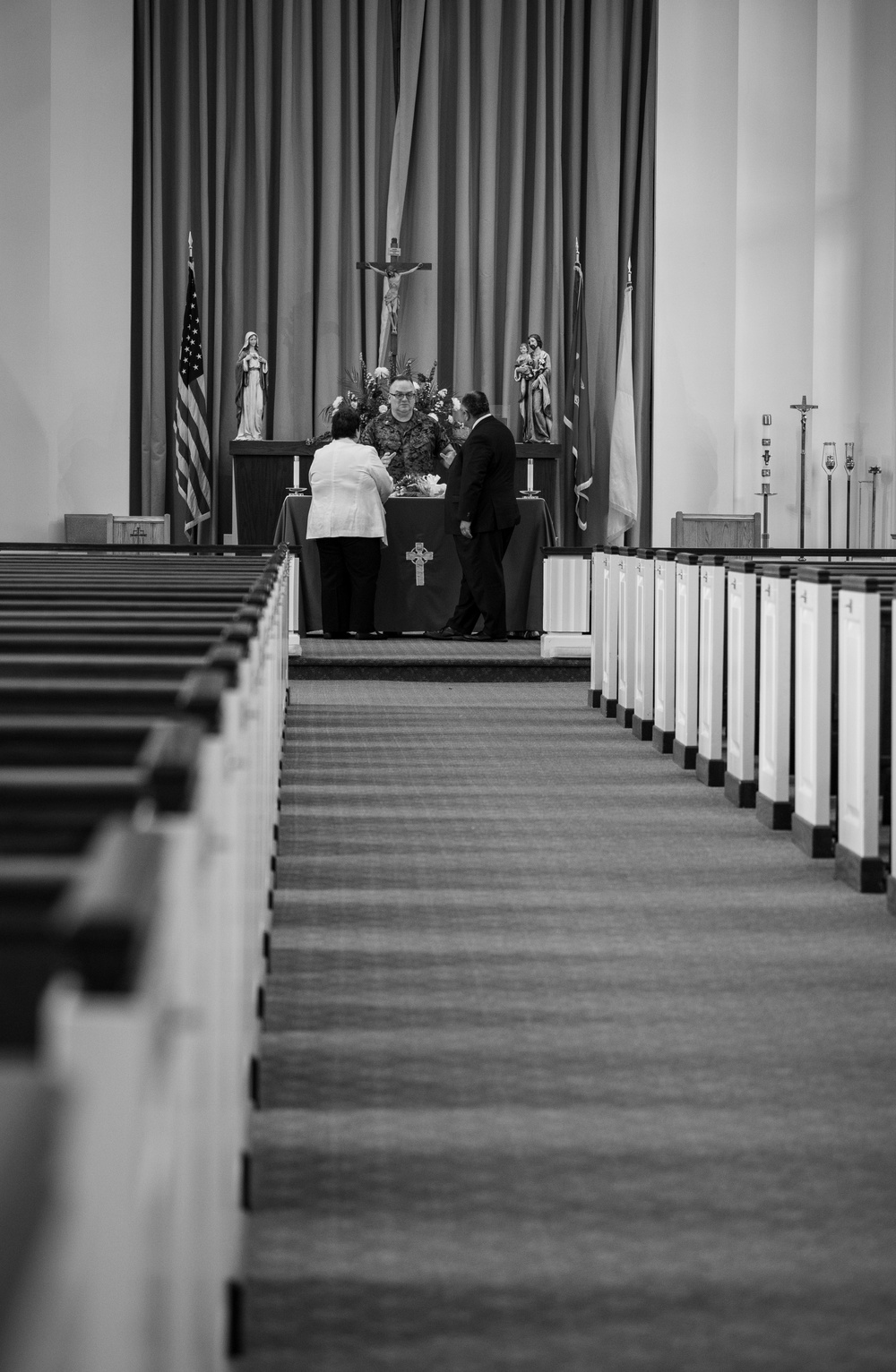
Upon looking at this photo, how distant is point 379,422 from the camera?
11.3m

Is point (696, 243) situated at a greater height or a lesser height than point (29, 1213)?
greater

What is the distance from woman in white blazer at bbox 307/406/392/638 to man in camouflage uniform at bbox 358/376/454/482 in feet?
2.92

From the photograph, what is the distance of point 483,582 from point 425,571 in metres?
0.56

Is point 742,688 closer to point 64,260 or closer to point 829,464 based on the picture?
point 829,464

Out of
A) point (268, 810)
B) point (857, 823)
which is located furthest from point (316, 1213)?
point (857, 823)

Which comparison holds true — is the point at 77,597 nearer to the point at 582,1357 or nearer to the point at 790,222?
the point at 582,1357

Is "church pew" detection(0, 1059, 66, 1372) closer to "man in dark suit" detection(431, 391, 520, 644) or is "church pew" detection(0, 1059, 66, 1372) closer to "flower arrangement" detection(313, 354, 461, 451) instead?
"man in dark suit" detection(431, 391, 520, 644)

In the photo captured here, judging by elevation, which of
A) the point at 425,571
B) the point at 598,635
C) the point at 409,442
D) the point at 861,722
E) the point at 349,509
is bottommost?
the point at 861,722

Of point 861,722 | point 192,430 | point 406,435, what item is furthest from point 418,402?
point 861,722

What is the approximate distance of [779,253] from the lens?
13.9m

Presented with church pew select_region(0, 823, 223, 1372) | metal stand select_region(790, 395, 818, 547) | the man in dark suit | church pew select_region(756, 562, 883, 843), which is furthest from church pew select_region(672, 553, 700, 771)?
→ metal stand select_region(790, 395, 818, 547)

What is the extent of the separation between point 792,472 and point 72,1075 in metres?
13.5

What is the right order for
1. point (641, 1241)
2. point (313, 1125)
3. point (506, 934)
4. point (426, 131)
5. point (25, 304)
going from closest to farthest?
point (641, 1241), point (313, 1125), point (506, 934), point (25, 304), point (426, 131)

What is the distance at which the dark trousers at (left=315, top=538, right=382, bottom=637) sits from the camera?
33.4 feet
